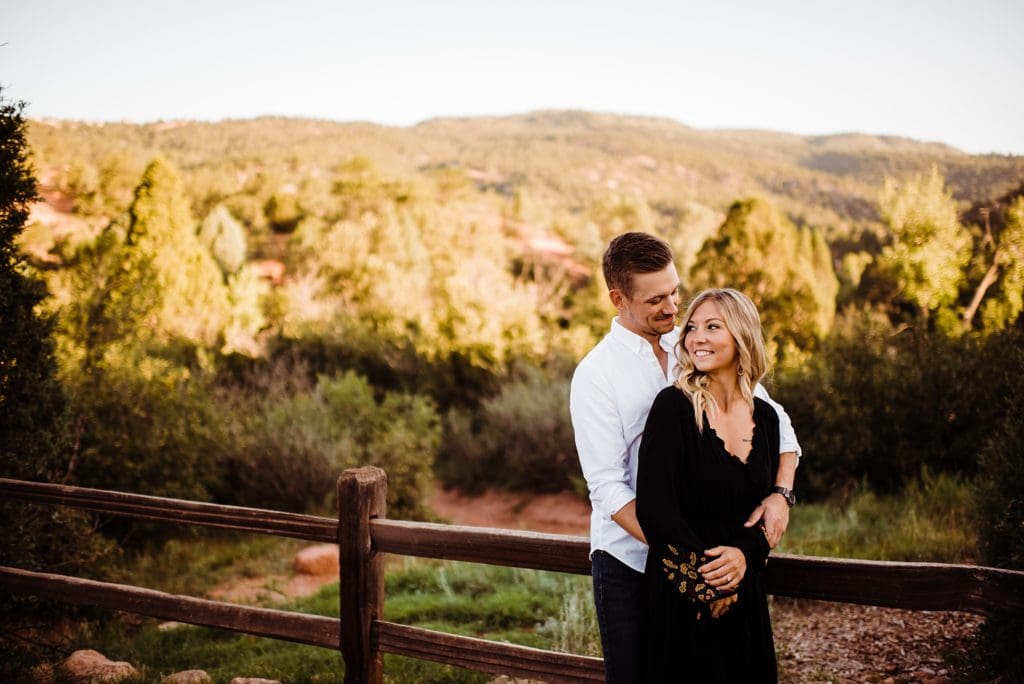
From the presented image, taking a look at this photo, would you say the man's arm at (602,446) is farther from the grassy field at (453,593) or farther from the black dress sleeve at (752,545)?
the grassy field at (453,593)

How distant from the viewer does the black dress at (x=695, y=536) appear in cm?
207

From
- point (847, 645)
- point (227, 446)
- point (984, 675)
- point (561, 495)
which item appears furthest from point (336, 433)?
point (984, 675)

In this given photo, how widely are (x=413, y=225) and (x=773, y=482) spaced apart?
110 ft

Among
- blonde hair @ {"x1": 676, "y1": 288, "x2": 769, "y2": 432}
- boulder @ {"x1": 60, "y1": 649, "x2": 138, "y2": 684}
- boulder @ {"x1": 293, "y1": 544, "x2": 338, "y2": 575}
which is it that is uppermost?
blonde hair @ {"x1": 676, "y1": 288, "x2": 769, "y2": 432}

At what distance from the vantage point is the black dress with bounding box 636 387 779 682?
207 centimetres

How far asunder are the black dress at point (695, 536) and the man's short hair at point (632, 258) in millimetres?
420

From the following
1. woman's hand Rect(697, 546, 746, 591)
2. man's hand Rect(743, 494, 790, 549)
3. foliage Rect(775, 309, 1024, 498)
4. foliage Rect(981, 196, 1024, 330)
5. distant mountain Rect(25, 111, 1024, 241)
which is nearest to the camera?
woman's hand Rect(697, 546, 746, 591)

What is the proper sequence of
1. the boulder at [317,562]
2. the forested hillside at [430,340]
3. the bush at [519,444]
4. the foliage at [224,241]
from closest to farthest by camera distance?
1. the forested hillside at [430,340]
2. the boulder at [317,562]
3. the bush at [519,444]
4. the foliage at [224,241]

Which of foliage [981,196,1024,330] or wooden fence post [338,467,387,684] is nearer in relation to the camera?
wooden fence post [338,467,387,684]

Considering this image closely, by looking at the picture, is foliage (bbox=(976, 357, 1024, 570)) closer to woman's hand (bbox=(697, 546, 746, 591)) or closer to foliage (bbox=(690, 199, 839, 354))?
woman's hand (bbox=(697, 546, 746, 591))

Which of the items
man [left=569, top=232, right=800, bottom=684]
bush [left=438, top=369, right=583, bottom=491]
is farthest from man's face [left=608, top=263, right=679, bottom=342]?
bush [left=438, top=369, right=583, bottom=491]

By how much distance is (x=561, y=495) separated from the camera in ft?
40.7

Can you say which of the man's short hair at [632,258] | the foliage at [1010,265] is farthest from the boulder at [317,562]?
the foliage at [1010,265]

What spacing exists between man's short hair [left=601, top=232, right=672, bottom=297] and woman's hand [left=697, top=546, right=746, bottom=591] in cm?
83
